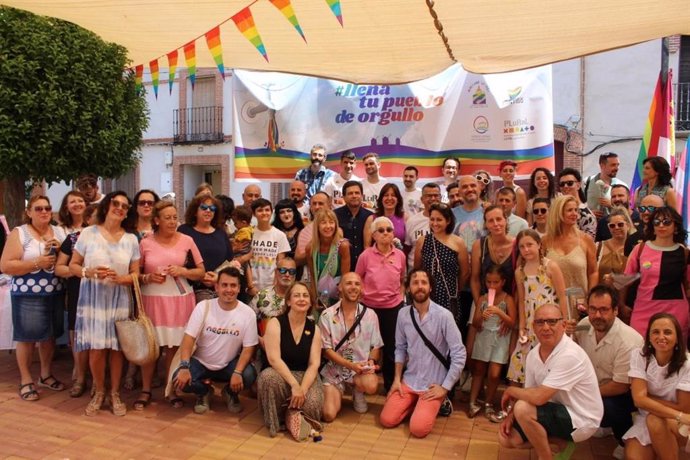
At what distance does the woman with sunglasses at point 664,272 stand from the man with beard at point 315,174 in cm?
360

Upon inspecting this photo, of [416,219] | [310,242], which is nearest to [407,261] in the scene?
[416,219]

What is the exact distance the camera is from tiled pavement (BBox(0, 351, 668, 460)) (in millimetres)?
3963

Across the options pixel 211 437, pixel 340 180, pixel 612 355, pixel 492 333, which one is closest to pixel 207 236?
pixel 211 437

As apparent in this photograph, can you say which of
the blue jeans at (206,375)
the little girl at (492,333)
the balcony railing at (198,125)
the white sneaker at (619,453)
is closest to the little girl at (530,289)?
the little girl at (492,333)

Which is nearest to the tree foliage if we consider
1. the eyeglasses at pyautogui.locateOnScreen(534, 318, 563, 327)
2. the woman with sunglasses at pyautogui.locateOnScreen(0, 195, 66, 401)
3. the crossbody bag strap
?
the woman with sunglasses at pyautogui.locateOnScreen(0, 195, 66, 401)

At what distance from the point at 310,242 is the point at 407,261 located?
3.22ft

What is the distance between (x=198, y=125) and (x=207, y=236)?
1537 cm

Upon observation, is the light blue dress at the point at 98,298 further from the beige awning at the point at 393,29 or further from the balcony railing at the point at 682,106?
the balcony railing at the point at 682,106

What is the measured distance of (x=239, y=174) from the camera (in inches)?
307

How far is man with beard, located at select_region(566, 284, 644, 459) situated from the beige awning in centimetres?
226

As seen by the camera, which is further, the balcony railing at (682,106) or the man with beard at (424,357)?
the balcony railing at (682,106)

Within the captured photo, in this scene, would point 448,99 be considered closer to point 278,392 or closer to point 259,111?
point 259,111

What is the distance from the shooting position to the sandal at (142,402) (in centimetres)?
471

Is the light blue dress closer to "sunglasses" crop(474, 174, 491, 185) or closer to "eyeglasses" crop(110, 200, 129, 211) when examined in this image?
"eyeglasses" crop(110, 200, 129, 211)
